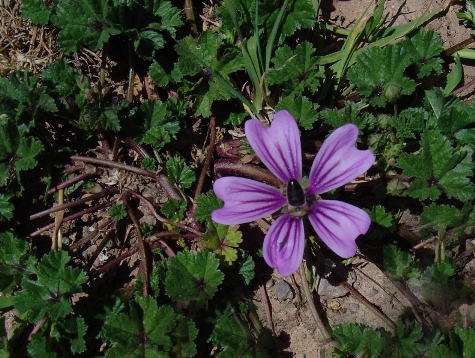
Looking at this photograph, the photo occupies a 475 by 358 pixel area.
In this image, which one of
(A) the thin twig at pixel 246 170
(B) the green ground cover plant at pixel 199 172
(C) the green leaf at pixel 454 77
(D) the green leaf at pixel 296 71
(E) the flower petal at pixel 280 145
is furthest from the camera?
(C) the green leaf at pixel 454 77

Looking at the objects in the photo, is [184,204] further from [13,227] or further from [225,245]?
[13,227]

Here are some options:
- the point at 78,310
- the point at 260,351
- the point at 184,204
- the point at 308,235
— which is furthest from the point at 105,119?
A: the point at 260,351

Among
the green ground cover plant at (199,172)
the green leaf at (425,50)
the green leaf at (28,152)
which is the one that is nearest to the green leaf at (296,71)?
the green ground cover plant at (199,172)

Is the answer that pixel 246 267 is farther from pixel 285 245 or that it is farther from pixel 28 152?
pixel 28 152

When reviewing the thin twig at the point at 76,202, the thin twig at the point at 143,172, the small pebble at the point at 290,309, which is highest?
the thin twig at the point at 143,172

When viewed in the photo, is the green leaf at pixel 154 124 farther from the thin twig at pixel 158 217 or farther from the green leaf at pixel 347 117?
the green leaf at pixel 347 117

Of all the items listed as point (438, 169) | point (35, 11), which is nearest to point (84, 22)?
point (35, 11)

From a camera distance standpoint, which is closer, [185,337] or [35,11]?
[185,337]
